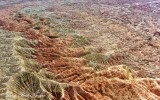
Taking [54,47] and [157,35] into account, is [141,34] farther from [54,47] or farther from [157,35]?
[54,47]

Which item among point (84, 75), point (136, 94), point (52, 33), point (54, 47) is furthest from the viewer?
point (52, 33)

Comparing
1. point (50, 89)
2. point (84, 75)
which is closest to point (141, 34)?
point (84, 75)

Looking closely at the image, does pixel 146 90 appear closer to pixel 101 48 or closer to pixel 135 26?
pixel 101 48

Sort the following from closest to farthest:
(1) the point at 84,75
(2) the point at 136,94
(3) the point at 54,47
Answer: (2) the point at 136,94, (1) the point at 84,75, (3) the point at 54,47

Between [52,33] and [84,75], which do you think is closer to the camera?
[84,75]

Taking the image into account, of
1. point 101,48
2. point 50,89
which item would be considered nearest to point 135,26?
point 101,48

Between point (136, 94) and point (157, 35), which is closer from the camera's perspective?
point (136, 94)
